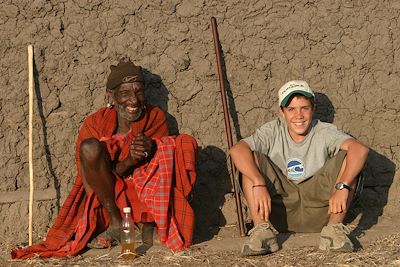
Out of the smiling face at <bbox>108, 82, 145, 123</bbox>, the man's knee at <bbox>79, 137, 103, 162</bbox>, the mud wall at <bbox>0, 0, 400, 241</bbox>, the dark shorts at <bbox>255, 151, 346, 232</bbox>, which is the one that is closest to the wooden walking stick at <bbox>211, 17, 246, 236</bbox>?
the mud wall at <bbox>0, 0, 400, 241</bbox>

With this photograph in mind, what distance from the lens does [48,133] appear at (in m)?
5.67

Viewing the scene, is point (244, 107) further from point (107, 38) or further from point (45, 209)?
point (45, 209)

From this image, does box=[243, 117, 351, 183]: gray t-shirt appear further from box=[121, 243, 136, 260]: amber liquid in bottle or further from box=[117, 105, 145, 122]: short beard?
box=[121, 243, 136, 260]: amber liquid in bottle

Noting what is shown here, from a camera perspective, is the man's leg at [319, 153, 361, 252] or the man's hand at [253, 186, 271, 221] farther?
the man's hand at [253, 186, 271, 221]

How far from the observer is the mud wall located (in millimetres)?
5633

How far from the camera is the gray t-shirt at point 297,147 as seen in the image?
17.3 feet

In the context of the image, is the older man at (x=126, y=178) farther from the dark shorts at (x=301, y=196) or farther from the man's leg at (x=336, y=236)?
the man's leg at (x=336, y=236)

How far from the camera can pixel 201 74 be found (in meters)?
5.79

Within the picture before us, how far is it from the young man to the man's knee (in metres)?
0.88

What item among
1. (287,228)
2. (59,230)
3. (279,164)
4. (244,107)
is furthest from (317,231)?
(59,230)

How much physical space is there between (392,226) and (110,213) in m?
2.00

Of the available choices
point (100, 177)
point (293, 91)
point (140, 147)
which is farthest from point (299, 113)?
point (100, 177)

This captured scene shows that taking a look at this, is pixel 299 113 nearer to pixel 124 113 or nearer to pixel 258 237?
pixel 258 237

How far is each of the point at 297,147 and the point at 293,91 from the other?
0.41 meters
